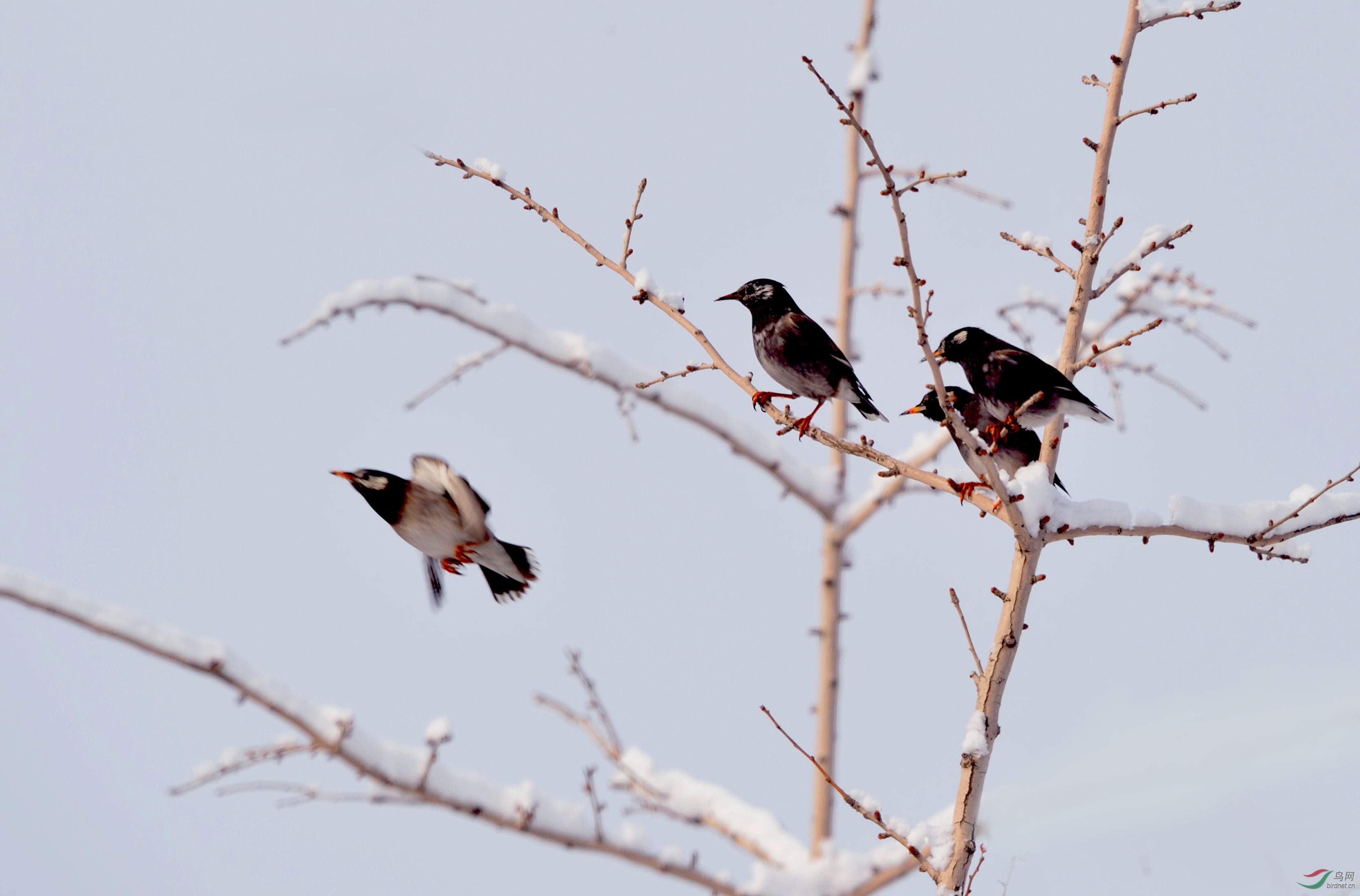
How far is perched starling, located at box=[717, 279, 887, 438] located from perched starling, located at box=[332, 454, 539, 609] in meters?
1.63

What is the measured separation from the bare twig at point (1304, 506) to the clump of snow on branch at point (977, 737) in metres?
1.14

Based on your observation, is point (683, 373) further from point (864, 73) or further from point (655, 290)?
point (864, 73)

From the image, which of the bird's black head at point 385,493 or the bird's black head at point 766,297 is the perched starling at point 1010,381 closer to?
the bird's black head at point 766,297

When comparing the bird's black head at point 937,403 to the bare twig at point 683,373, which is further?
the bird's black head at point 937,403

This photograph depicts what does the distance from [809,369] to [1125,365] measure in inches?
125

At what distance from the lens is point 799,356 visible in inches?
200

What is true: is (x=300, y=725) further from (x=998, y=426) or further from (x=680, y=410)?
(x=998, y=426)

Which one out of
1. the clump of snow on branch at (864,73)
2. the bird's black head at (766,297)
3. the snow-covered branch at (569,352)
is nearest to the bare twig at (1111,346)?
the bird's black head at (766,297)

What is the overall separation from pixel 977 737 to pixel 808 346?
7.16ft

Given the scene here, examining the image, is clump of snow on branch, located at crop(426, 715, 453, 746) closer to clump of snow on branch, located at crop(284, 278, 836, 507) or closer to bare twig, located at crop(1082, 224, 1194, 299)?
clump of snow on branch, located at crop(284, 278, 836, 507)

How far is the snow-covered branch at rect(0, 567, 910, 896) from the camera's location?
5.76m

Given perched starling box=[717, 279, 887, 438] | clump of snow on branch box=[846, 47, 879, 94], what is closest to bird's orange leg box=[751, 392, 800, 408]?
perched starling box=[717, 279, 887, 438]

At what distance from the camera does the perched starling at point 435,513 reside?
3676 millimetres

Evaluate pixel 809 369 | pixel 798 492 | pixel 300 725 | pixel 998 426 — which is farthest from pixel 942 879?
pixel 798 492
